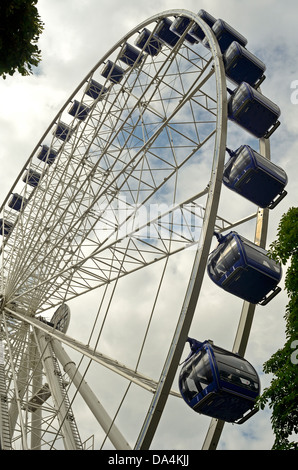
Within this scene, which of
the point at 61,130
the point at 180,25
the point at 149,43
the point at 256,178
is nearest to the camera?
the point at 256,178

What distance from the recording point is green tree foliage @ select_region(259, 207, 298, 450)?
8016 mm

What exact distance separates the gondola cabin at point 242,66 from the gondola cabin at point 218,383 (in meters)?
8.09

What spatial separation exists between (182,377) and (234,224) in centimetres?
502

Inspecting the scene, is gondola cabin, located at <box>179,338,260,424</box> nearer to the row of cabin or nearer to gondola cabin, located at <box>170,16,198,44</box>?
the row of cabin

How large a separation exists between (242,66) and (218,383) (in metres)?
9.16

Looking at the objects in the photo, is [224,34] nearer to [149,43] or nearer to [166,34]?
[166,34]

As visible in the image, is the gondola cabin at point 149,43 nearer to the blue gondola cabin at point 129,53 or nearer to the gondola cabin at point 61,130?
the blue gondola cabin at point 129,53

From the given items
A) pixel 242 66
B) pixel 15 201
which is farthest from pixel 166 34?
pixel 15 201

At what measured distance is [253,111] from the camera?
46.1ft

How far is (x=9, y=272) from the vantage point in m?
22.2

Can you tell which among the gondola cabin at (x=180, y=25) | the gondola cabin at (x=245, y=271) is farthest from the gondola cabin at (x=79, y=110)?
the gondola cabin at (x=245, y=271)

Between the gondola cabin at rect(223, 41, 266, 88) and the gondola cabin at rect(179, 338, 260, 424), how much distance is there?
809 centimetres

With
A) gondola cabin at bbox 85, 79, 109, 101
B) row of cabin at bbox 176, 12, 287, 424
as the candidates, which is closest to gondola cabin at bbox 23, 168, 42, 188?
gondola cabin at bbox 85, 79, 109, 101

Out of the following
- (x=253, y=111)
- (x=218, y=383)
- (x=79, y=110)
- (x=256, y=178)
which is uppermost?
(x=79, y=110)
